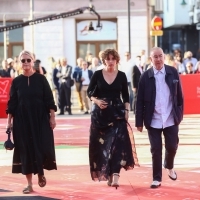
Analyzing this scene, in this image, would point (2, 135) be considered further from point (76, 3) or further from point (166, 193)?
point (76, 3)

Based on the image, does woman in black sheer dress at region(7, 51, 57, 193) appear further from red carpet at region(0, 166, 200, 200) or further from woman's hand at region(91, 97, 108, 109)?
woman's hand at region(91, 97, 108, 109)

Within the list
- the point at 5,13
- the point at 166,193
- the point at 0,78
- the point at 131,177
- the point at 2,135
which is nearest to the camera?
the point at 166,193

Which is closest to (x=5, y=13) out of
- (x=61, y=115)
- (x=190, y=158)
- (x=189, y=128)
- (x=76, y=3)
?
(x=76, y=3)

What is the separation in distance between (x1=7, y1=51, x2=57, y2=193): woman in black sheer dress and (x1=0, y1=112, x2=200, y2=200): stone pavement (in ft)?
1.12

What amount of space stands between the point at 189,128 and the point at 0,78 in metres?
7.14

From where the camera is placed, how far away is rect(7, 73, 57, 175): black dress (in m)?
10.8

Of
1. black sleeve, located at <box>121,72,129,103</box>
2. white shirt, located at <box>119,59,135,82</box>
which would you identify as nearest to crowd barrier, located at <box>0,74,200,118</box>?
white shirt, located at <box>119,59,135,82</box>

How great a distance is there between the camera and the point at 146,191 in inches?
428

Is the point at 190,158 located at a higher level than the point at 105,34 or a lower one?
lower

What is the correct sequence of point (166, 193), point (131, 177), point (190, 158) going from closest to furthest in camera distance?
point (166, 193) < point (131, 177) < point (190, 158)

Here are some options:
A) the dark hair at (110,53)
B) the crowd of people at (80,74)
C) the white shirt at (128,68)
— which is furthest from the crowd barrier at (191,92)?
the dark hair at (110,53)

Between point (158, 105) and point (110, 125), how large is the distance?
2.18 ft

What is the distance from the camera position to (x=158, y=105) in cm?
1109

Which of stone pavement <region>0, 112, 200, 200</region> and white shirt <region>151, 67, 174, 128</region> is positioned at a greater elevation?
white shirt <region>151, 67, 174, 128</region>
